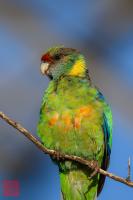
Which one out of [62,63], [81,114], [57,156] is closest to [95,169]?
[57,156]

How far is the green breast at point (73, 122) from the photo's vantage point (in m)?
5.35

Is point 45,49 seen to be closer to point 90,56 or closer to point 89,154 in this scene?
point 90,56

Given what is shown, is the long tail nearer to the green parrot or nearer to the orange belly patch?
the green parrot

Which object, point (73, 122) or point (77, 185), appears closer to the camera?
point (73, 122)

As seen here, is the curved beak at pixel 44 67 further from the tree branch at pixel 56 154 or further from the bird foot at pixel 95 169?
the bird foot at pixel 95 169

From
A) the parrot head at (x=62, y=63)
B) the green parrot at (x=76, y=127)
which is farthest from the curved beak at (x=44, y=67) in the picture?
the green parrot at (x=76, y=127)

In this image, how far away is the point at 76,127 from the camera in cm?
534

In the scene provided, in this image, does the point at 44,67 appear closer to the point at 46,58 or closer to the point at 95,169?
the point at 46,58

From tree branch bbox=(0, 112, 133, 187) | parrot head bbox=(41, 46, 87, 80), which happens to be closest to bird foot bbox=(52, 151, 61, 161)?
tree branch bbox=(0, 112, 133, 187)

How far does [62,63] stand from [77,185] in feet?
3.44

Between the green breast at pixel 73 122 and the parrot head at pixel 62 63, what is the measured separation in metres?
0.30

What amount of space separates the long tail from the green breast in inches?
8.4

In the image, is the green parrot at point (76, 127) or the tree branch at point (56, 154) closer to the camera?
the tree branch at point (56, 154)

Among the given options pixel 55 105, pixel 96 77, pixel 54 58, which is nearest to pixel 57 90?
pixel 55 105
